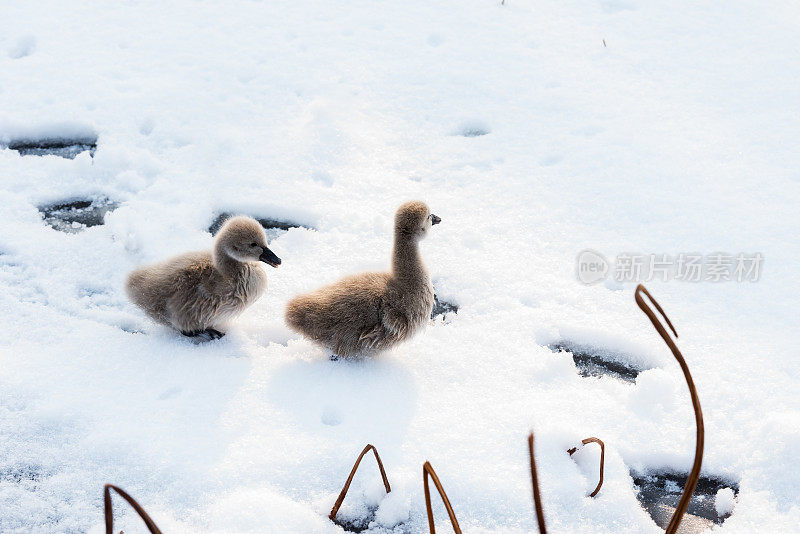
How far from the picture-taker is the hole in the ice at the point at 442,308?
12.2ft

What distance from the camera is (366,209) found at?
4.32 metres

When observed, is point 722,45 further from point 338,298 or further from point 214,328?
point 214,328

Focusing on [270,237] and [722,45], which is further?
[722,45]

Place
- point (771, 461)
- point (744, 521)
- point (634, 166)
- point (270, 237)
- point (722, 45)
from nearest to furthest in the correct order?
point (744, 521) < point (771, 461) < point (270, 237) < point (634, 166) < point (722, 45)

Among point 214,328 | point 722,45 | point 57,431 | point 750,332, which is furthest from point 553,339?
point 722,45

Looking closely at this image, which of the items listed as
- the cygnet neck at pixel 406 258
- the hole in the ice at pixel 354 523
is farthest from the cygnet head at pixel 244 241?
the hole in the ice at pixel 354 523

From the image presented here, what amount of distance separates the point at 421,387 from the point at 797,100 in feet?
12.6

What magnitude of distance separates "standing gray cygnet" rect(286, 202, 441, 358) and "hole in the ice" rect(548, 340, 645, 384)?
0.79 metres

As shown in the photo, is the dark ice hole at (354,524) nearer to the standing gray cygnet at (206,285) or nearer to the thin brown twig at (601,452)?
the thin brown twig at (601,452)

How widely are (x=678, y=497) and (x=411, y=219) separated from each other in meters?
1.69

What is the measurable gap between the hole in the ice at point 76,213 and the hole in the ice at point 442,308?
7.07 ft

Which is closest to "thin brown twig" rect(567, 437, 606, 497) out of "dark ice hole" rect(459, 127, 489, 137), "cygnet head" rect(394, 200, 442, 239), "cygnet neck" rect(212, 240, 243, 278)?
"cygnet head" rect(394, 200, 442, 239)

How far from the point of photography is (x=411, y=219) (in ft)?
10.6

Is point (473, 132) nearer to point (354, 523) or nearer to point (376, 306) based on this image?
point (376, 306)
